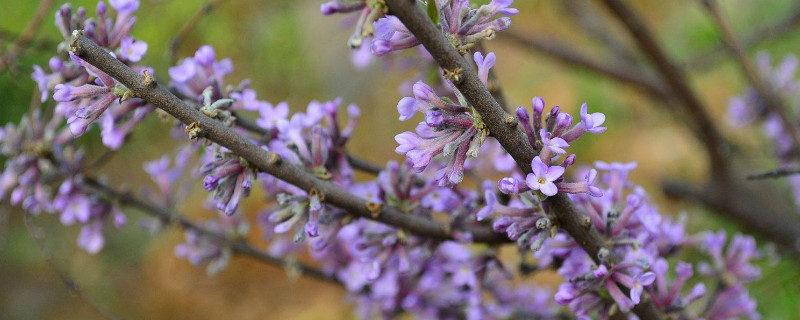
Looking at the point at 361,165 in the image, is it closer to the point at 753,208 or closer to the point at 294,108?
the point at 753,208

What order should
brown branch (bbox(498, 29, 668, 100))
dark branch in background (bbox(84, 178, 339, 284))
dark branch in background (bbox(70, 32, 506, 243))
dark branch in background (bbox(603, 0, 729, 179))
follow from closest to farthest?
dark branch in background (bbox(70, 32, 506, 243)), dark branch in background (bbox(84, 178, 339, 284)), dark branch in background (bbox(603, 0, 729, 179)), brown branch (bbox(498, 29, 668, 100))

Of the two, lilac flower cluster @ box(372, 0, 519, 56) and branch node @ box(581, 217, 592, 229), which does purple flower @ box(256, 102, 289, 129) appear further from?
branch node @ box(581, 217, 592, 229)

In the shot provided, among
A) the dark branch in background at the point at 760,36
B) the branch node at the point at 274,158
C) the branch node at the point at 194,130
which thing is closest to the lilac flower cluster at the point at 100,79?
the branch node at the point at 194,130

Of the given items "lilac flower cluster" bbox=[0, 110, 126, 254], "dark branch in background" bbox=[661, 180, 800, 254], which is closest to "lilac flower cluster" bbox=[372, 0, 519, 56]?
"lilac flower cluster" bbox=[0, 110, 126, 254]

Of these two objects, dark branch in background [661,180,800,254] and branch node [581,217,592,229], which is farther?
dark branch in background [661,180,800,254]

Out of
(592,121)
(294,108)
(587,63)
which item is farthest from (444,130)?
(294,108)

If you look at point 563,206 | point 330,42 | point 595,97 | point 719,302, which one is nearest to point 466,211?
point 563,206

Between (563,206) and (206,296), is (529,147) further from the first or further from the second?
(206,296)

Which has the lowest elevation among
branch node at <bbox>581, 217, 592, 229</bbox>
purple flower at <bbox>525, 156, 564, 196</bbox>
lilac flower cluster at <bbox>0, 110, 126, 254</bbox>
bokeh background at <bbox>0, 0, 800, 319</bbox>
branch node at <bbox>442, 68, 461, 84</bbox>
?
bokeh background at <bbox>0, 0, 800, 319</bbox>
